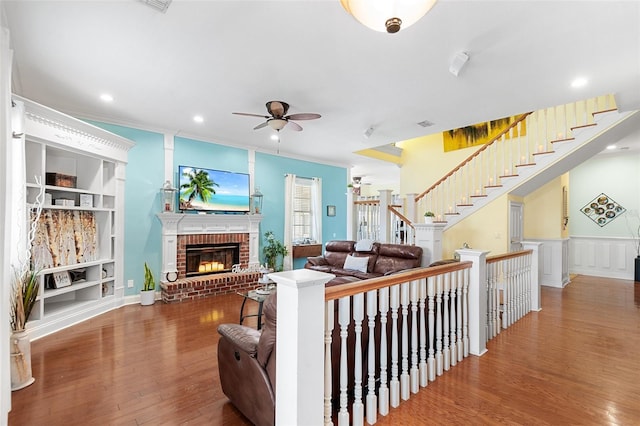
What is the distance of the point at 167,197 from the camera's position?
16.8 ft

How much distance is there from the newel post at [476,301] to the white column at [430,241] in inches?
87.1

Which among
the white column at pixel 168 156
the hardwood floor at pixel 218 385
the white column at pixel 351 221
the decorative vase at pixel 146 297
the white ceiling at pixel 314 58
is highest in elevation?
the white ceiling at pixel 314 58

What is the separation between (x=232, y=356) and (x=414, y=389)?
4.57 feet

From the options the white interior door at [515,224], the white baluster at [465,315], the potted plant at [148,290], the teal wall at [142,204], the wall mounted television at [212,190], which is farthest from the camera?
the white interior door at [515,224]

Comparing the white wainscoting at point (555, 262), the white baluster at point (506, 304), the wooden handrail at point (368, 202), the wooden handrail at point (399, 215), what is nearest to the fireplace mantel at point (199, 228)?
the wooden handrail at point (368, 202)

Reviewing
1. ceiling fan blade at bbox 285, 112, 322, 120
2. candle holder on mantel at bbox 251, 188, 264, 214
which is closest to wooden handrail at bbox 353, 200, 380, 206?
candle holder on mantel at bbox 251, 188, 264, 214

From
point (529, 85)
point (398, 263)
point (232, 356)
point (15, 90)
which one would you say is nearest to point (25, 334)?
point (232, 356)

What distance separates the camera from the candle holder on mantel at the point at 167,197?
5078 millimetres

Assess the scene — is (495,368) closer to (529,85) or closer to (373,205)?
(529,85)

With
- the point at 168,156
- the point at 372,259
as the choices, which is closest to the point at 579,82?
the point at 372,259

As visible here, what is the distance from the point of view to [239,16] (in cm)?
233

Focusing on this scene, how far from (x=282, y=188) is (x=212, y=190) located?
170cm

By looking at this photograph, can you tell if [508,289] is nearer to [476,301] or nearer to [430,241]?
[476,301]

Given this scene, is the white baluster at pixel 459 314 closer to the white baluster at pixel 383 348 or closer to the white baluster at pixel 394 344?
the white baluster at pixel 394 344
